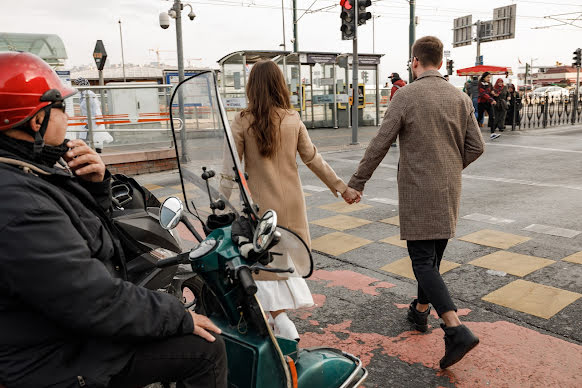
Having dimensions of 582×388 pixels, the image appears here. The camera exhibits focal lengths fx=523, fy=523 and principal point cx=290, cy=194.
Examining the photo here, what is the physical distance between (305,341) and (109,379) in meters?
1.98

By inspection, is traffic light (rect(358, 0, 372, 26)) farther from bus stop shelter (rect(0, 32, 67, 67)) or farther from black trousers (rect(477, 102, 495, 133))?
bus stop shelter (rect(0, 32, 67, 67))

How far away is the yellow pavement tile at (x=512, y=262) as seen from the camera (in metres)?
4.53

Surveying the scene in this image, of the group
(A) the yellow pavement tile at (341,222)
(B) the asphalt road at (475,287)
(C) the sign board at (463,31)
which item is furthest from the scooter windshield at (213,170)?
(C) the sign board at (463,31)

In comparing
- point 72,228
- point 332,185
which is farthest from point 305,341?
point 72,228

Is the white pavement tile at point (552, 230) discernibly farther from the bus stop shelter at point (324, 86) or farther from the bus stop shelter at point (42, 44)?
the bus stop shelter at point (324, 86)

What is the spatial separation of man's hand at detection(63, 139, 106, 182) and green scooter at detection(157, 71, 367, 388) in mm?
298

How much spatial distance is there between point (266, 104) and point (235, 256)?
1382 millimetres

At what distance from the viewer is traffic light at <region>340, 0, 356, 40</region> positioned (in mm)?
13031

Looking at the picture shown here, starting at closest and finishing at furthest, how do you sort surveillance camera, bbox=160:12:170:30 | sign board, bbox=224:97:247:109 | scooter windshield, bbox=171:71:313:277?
scooter windshield, bbox=171:71:313:277
surveillance camera, bbox=160:12:170:30
sign board, bbox=224:97:247:109

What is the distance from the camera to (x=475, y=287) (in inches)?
165

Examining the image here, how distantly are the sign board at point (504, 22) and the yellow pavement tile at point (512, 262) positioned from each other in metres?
26.4

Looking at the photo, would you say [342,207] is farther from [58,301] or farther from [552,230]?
[58,301]

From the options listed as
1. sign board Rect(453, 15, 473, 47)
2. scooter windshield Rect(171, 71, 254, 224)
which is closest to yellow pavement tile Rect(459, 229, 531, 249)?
scooter windshield Rect(171, 71, 254, 224)

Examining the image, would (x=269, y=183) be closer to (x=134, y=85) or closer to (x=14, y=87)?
(x=14, y=87)
